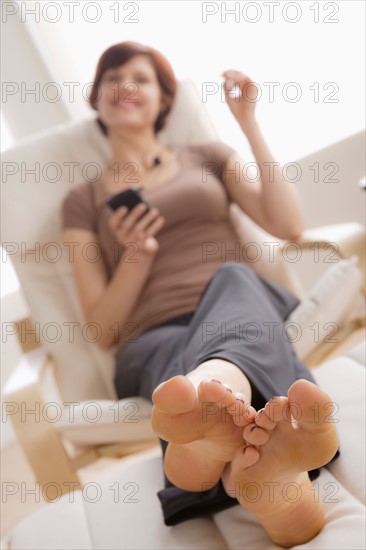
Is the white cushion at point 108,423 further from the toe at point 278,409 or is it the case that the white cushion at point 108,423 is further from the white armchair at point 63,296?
the toe at point 278,409

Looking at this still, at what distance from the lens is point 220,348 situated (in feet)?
3.46

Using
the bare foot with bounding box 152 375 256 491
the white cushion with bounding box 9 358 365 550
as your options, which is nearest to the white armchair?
the white cushion with bounding box 9 358 365 550

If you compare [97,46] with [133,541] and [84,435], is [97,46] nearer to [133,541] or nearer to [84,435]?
[84,435]

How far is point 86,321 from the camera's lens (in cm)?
166

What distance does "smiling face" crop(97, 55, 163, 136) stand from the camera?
1.70 m

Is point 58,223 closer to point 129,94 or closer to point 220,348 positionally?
point 129,94

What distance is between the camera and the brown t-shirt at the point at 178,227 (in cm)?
158

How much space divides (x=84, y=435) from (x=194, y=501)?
1.57 ft

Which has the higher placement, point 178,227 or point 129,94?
point 129,94

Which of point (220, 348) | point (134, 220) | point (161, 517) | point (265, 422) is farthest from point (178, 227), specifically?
point (265, 422)

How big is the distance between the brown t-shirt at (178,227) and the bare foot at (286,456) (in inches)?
29.0

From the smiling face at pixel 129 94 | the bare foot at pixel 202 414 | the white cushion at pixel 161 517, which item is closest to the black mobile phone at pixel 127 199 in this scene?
the smiling face at pixel 129 94

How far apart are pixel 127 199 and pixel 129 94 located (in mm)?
319

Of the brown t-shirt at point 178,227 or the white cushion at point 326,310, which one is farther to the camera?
the brown t-shirt at point 178,227
